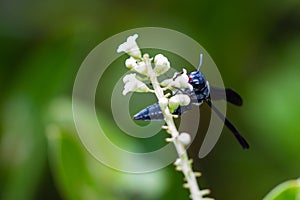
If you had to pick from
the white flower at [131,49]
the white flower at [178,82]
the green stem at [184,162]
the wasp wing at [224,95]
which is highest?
the white flower at [131,49]

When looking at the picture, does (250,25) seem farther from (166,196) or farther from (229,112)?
(166,196)

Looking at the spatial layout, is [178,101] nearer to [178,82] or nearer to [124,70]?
[178,82]

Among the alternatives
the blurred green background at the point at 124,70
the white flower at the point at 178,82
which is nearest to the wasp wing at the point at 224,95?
the white flower at the point at 178,82

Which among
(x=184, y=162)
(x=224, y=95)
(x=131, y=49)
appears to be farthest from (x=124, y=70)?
(x=184, y=162)

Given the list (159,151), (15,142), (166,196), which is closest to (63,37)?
(15,142)

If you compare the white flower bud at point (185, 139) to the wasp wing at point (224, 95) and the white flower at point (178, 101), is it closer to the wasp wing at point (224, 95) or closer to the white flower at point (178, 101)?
the white flower at point (178, 101)
